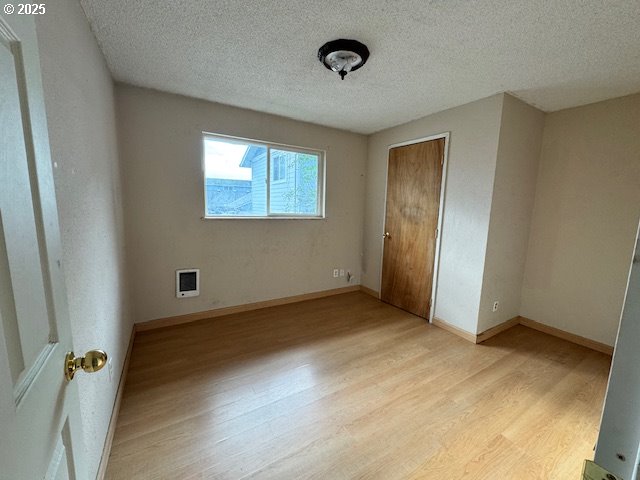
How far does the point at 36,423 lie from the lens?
454 mm

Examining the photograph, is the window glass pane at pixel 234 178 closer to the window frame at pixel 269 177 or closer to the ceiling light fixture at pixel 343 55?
the window frame at pixel 269 177

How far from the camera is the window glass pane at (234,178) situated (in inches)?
107

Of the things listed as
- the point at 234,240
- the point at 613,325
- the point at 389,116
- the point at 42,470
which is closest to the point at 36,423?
the point at 42,470

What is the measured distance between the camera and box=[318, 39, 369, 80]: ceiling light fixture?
1.57m

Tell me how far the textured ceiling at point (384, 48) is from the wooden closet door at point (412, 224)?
67 cm

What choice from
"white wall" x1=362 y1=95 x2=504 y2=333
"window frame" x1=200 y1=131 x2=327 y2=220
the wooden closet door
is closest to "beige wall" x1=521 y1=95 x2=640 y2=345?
"white wall" x1=362 y1=95 x2=504 y2=333

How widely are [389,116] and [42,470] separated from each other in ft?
10.8

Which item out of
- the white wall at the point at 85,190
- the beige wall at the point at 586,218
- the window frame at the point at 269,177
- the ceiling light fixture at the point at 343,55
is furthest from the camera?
the window frame at the point at 269,177

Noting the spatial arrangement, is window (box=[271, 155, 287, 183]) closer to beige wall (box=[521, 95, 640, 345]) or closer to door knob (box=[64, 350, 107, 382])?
door knob (box=[64, 350, 107, 382])

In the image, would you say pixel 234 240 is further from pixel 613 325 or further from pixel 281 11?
pixel 613 325

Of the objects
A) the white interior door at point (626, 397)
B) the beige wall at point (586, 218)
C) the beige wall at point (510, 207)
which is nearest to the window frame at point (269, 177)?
the beige wall at point (510, 207)

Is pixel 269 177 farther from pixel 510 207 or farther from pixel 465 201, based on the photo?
pixel 510 207

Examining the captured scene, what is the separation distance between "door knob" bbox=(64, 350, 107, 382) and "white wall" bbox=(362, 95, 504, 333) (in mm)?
2719

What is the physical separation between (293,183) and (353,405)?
245 cm
